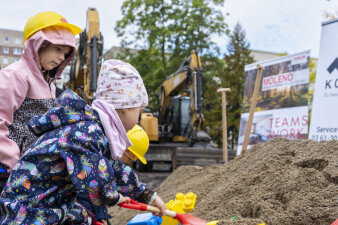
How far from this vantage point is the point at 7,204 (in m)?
1.72

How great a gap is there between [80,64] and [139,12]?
1419 centimetres

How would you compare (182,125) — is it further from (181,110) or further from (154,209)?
(154,209)

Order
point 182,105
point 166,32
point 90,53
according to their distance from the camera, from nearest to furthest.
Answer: point 90,53
point 182,105
point 166,32

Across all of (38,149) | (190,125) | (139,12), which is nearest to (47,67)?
(38,149)

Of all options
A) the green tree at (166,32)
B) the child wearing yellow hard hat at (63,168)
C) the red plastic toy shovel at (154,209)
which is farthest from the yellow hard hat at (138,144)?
the green tree at (166,32)

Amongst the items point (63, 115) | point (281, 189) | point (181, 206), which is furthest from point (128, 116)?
point (281, 189)

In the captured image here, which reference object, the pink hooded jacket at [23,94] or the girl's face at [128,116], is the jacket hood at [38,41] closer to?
the pink hooded jacket at [23,94]

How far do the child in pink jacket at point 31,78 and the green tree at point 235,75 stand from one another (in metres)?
22.3

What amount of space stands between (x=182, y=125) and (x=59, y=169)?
10.9m

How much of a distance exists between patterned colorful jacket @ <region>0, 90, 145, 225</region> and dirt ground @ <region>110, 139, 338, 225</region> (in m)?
1.14

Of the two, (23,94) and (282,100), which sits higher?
(282,100)

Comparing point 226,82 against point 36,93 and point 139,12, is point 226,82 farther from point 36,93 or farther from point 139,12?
point 36,93

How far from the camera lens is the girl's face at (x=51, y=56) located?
2.39 meters

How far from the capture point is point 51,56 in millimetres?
2404
